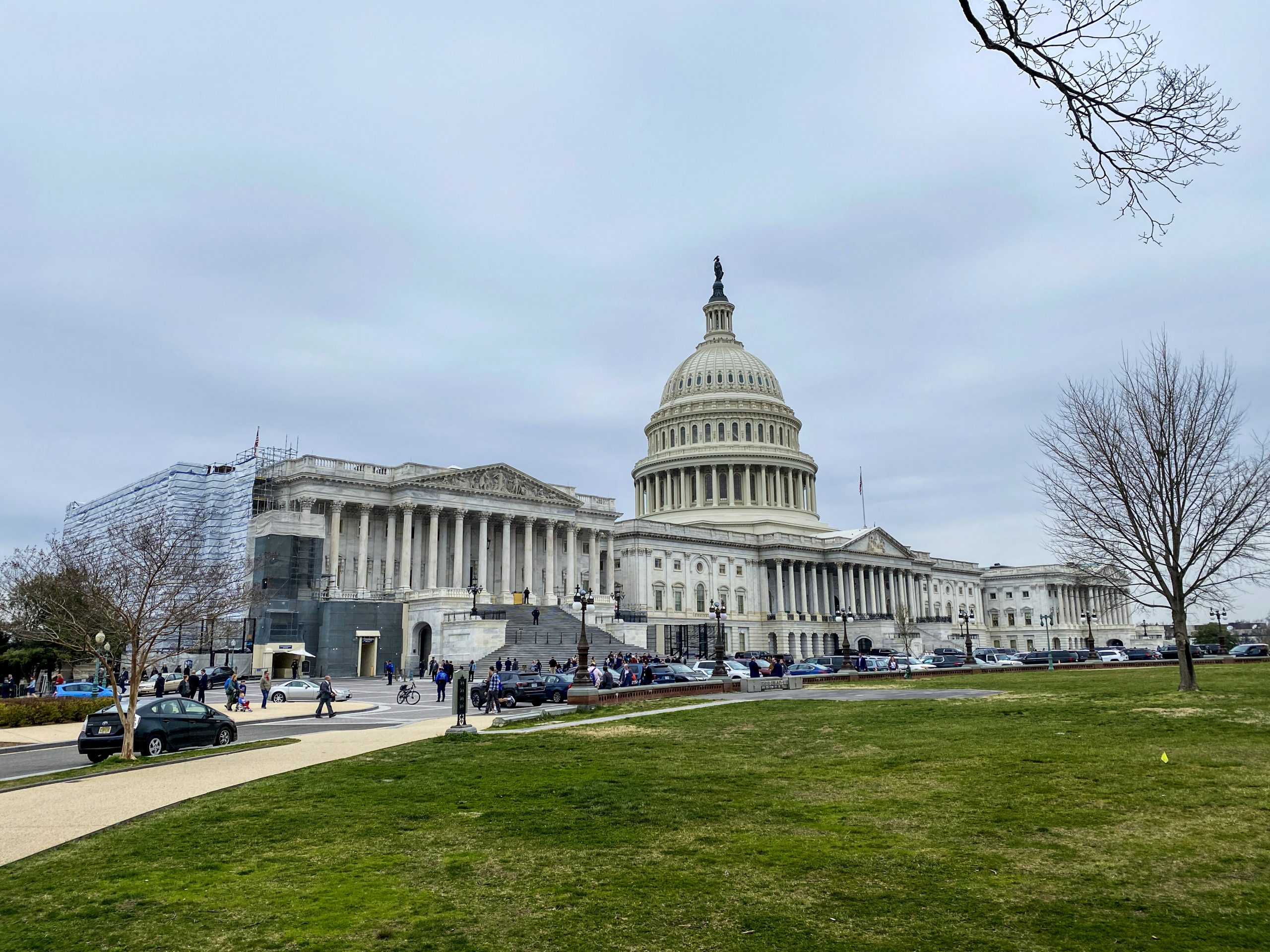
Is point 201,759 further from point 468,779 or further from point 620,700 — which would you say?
point 620,700

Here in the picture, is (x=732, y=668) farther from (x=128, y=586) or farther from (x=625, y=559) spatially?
(x=625, y=559)

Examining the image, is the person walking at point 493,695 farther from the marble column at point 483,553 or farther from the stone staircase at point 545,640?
the marble column at point 483,553

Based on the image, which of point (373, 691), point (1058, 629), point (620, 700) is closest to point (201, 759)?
point (620, 700)

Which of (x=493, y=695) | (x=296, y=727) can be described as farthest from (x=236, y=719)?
(x=493, y=695)

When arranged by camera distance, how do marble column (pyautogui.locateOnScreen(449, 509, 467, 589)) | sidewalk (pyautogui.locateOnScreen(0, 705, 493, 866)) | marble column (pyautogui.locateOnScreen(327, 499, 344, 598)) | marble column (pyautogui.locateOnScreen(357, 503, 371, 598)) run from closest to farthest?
sidewalk (pyautogui.locateOnScreen(0, 705, 493, 866)) → marble column (pyautogui.locateOnScreen(327, 499, 344, 598)) → marble column (pyautogui.locateOnScreen(357, 503, 371, 598)) → marble column (pyautogui.locateOnScreen(449, 509, 467, 589))

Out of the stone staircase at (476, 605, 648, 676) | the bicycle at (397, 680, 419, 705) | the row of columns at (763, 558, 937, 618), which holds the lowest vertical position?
the bicycle at (397, 680, 419, 705)

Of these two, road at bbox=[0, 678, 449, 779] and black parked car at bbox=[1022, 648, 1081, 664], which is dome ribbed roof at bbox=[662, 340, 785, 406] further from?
road at bbox=[0, 678, 449, 779]

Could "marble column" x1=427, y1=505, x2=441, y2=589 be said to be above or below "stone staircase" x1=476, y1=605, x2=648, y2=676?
above

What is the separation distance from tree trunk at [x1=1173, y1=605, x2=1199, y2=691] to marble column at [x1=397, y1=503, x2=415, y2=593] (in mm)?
62525

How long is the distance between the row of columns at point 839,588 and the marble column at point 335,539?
58397mm

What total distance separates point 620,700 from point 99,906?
89.2 feet

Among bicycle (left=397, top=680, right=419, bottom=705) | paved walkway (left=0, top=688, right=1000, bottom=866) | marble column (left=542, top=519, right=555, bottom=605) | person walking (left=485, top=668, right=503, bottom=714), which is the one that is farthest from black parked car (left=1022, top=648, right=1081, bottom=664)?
marble column (left=542, top=519, right=555, bottom=605)

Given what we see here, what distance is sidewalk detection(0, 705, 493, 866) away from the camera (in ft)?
43.3

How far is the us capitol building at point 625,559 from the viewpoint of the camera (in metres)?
74.1
